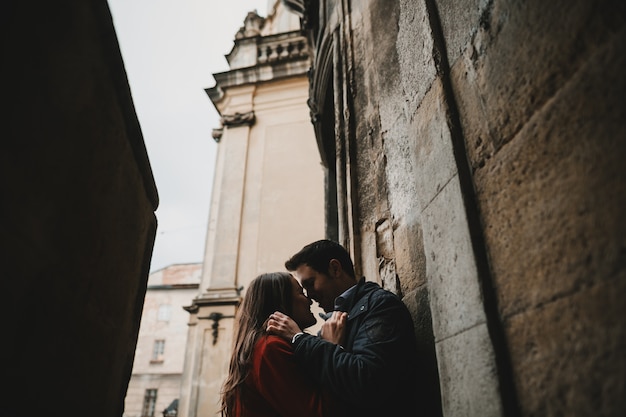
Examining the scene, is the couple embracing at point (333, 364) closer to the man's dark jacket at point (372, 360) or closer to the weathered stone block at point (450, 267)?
the man's dark jacket at point (372, 360)

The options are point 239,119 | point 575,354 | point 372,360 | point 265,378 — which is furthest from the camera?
point 239,119

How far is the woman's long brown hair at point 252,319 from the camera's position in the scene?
1745mm

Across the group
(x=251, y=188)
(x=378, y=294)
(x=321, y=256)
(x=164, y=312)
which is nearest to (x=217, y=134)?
(x=251, y=188)

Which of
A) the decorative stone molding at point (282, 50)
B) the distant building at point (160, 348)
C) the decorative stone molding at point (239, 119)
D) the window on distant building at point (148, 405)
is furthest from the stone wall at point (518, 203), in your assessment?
the window on distant building at point (148, 405)

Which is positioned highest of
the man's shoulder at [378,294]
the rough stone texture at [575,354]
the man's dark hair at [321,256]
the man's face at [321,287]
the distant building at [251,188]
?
the distant building at [251,188]

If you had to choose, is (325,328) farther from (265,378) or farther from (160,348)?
(160,348)

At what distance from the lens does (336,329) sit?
1770 millimetres

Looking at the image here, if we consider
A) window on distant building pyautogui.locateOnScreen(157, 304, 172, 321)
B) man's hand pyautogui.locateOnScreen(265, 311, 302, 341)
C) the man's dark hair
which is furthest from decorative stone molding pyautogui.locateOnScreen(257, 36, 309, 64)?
window on distant building pyautogui.locateOnScreen(157, 304, 172, 321)

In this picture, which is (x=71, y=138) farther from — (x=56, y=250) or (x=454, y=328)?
(x=454, y=328)

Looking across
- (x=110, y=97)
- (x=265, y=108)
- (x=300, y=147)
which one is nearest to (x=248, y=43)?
(x=265, y=108)

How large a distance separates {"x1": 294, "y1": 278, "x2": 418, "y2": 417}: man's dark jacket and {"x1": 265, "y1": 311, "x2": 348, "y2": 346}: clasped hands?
0.05 metres

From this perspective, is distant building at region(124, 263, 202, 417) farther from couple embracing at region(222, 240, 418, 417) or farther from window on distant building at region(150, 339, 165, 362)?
couple embracing at region(222, 240, 418, 417)

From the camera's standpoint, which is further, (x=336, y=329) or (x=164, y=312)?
(x=164, y=312)

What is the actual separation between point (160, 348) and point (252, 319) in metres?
28.5
